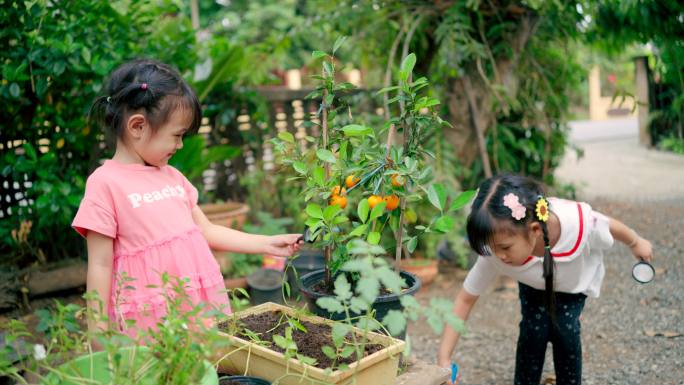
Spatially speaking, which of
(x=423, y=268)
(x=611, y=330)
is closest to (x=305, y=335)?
(x=611, y=330)

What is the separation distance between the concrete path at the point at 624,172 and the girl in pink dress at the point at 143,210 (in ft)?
13.8

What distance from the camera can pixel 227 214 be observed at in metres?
4.11

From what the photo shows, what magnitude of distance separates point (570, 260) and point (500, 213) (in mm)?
396

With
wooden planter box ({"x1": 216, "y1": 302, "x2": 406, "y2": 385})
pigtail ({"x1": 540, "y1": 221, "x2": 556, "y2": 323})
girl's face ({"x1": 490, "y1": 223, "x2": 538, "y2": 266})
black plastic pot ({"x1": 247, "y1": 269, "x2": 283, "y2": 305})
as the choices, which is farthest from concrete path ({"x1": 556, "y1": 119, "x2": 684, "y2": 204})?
wooden planter box ({"x1": 216, "y1": 302, "x2": 406, "y2": 385})

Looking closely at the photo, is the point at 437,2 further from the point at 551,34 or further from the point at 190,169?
the point at 190,169

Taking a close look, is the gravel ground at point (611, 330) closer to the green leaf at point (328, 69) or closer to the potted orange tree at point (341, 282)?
the potted orange tree at point (341, 282)

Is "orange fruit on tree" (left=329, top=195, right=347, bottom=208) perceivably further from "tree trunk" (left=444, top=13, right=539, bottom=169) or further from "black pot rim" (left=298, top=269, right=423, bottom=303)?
"tree trunk" (left=444, top=13, right=539, bottom=169)

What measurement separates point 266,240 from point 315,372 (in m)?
0.64

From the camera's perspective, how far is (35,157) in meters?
3.17

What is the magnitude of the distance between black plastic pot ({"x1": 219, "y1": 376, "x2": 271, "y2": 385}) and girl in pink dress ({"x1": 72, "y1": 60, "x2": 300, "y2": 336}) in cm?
Result: 38

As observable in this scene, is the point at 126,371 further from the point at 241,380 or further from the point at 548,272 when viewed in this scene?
the point at 548,272

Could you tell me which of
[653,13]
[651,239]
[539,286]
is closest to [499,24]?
[653,13]

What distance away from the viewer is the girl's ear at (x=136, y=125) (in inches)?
65.8

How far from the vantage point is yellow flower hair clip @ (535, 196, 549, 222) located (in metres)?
2.07
